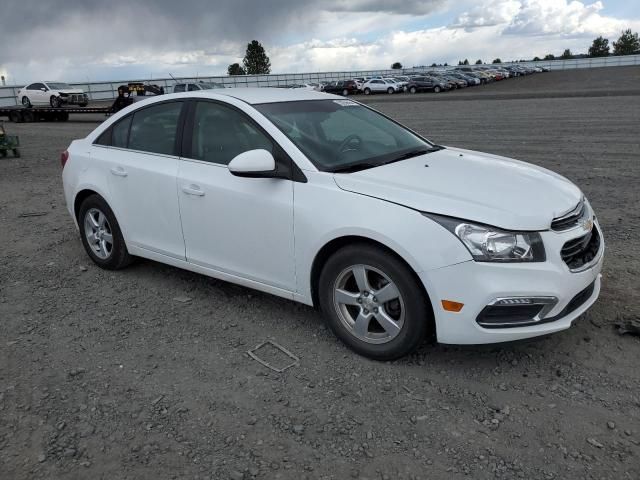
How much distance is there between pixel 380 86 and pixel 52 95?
28669 millimetres

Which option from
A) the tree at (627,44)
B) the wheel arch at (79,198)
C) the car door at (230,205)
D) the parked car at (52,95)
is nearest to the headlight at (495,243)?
the car door at (230,205)

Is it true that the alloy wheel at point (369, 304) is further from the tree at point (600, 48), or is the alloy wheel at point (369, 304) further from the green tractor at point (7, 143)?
the tree at point (600, 48)

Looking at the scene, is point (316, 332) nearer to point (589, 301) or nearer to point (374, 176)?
point (374, 176)

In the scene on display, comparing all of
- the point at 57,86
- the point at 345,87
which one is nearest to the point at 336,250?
the point at 57,86

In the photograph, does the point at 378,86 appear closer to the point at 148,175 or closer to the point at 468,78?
the point at 468,78

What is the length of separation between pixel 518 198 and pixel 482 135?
12019 millimetres

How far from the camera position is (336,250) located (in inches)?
143

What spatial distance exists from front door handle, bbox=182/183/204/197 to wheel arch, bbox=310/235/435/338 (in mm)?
1120

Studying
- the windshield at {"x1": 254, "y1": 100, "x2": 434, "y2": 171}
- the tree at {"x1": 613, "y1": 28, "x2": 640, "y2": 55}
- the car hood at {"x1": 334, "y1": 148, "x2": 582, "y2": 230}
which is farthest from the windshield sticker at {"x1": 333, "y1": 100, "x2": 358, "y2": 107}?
the tree at {"x1": 613, "y1": 28, "x2": 640, "y2": 55}

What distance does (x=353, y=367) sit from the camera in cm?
359

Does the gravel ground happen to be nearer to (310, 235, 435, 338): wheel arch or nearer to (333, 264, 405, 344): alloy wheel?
(333, 264, 405, 344): alloy wheel

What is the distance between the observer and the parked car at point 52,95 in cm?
3102

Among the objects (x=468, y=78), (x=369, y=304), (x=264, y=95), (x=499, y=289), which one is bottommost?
(x=369, y=304)

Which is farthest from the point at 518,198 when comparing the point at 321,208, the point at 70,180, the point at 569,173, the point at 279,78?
the point at 279,78
